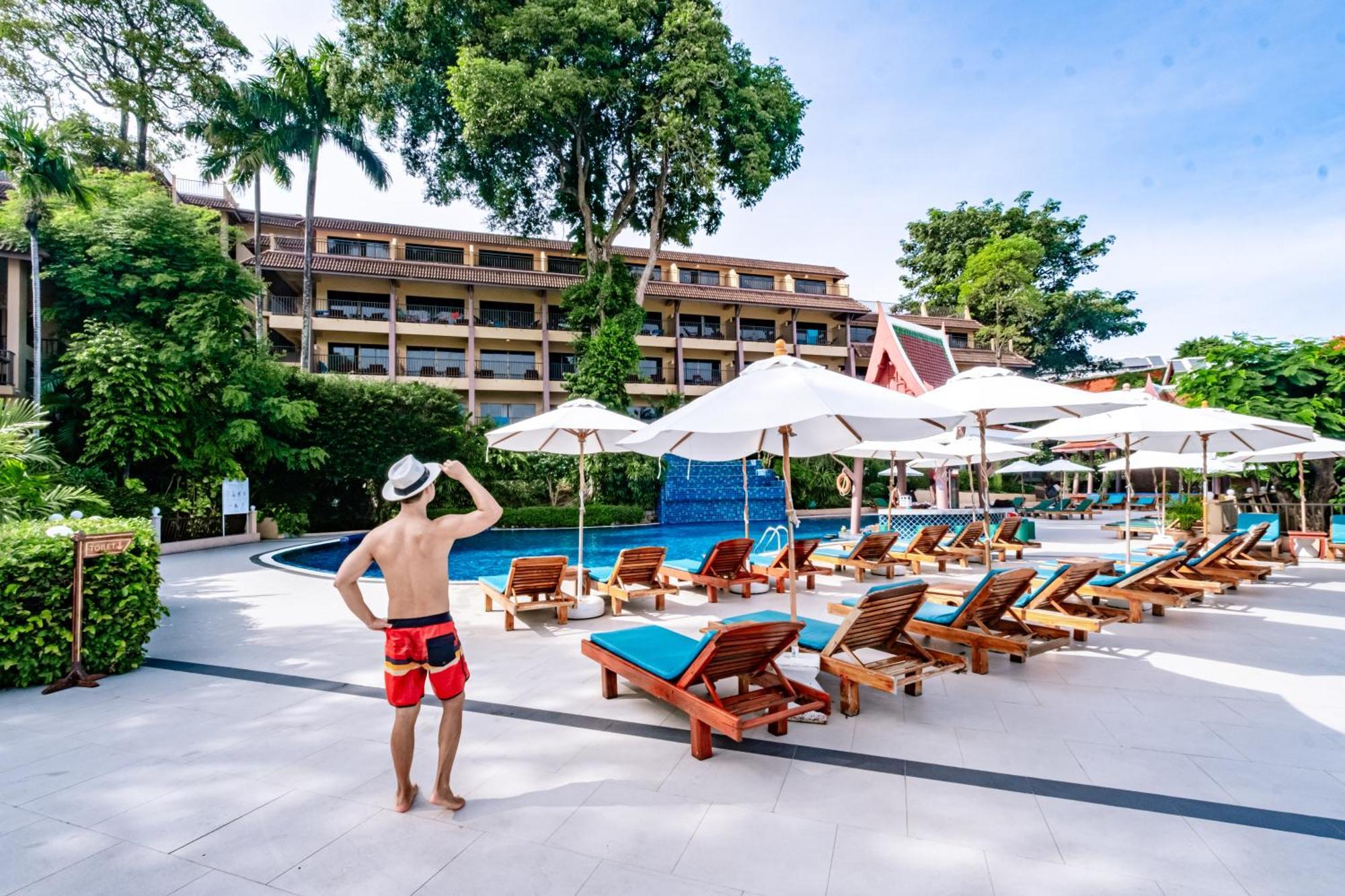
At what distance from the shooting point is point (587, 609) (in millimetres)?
7133

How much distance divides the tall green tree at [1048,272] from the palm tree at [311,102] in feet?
112

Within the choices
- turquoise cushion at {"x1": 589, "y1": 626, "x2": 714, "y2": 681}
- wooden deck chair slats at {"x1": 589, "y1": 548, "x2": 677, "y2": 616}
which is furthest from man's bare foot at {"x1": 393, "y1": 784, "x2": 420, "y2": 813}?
wooden deck chair slats at {"x1": 589, "y1": 548, "x2": 677, "y2": 616}

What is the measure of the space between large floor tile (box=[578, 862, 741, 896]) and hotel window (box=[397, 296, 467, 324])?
1152 inches

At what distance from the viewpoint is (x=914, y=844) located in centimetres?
262

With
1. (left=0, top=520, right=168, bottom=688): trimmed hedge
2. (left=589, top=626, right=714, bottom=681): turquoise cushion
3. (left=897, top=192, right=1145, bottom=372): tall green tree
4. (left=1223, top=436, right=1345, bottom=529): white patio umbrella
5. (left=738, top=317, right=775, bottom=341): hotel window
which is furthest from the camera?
(left=897, top=192, right=1145, bottom=372): tall green tree

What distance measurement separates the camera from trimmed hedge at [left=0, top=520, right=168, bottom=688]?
463cm

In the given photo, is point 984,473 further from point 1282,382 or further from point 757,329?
point 757,329

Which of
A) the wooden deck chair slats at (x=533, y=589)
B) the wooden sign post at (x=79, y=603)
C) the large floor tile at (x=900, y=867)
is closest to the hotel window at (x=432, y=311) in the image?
the wooden deck chair slats at (x=533, y=589)

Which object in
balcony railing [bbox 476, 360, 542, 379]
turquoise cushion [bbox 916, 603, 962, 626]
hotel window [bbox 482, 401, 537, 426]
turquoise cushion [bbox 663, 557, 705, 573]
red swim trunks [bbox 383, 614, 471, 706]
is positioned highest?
balcony railing [bbox 476, 360, 542, 379]

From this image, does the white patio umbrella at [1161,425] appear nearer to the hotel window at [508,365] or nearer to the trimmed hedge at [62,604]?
the trimmed hedge at [62,604]

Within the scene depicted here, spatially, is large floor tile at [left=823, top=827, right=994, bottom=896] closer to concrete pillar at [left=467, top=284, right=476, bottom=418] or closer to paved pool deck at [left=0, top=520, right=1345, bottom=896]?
paved pool deck at [left=0, top=520, right=1345, bottom=896]

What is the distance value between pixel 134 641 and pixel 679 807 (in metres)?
5.18

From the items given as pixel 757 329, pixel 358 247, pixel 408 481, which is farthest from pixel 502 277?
pixel 408 481

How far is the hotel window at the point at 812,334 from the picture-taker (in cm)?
A: 3525
